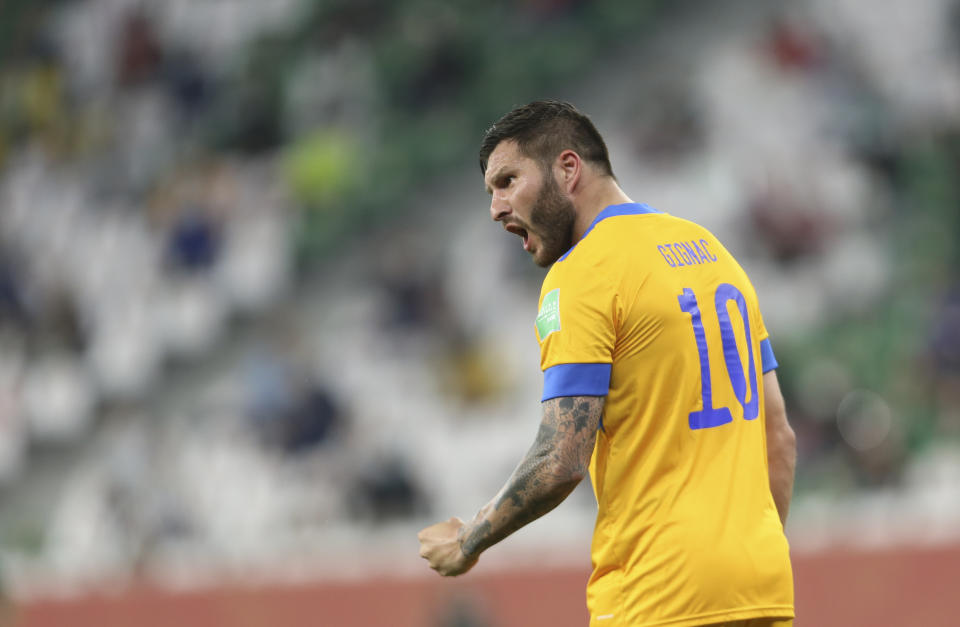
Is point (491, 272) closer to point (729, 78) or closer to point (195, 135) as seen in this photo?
point (729, 78)

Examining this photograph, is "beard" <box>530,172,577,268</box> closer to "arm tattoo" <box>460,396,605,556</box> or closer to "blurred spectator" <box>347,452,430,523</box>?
"arm tattoo" <box>460,396,605,556</box>

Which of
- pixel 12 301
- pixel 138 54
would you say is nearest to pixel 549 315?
pixel 12 301

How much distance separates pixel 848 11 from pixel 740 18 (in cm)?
134

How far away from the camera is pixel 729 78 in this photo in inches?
478

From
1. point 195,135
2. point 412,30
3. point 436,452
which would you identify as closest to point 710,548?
point 436,452

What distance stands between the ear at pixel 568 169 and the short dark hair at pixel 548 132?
2 cm

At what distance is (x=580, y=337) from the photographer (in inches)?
122

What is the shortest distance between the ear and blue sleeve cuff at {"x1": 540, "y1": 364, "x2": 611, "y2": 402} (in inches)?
19.0

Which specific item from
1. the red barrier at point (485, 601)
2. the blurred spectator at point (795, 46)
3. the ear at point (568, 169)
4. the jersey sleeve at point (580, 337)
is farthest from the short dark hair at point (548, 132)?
the blurred spectator at point (795, 46)

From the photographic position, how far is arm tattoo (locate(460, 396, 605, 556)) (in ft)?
10.1

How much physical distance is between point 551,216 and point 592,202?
108 millimetres

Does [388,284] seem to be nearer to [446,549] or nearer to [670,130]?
[670,130]

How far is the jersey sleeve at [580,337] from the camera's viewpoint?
10.1 ft

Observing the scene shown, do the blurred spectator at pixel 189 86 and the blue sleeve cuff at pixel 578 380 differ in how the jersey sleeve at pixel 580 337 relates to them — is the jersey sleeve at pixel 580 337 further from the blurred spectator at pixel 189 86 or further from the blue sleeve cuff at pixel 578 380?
the blurred spectator at pixel 189 86
